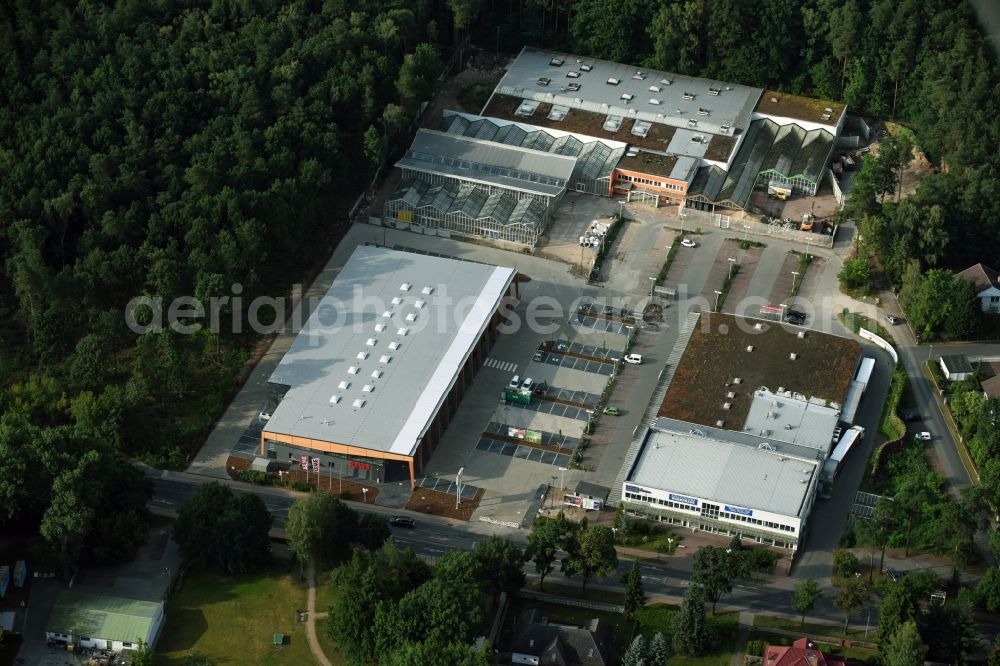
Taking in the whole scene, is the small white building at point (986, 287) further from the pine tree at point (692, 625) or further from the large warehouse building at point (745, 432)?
the pine tree at point (692, 625)

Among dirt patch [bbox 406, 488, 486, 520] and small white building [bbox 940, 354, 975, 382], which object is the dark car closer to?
dirt patch [bbox 406, 488, 486, 520]

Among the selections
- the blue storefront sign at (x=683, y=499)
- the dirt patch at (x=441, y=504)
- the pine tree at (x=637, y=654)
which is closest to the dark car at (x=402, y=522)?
the dirt patch at (x=441, y=504)

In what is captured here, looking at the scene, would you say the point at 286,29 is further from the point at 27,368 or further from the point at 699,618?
the point at 699,618

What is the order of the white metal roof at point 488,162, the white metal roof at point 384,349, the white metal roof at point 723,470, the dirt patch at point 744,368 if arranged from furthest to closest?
the white metal roof at point 488,162 → the dirt patch at point 744,368 → the white metal roof at point 384,349 → the white metal roof at point 723,470

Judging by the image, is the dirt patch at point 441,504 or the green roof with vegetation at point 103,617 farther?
the dirt patch at point 441,504

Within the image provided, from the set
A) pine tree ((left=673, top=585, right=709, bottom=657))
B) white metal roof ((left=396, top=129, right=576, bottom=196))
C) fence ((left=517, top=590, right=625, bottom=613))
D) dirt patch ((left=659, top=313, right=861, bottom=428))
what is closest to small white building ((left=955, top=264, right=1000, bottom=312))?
dirt patch ((left=659, top=313, right=861, bottom=428))

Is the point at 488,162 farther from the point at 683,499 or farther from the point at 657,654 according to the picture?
the point at 657,654
